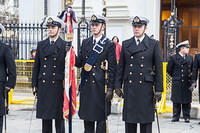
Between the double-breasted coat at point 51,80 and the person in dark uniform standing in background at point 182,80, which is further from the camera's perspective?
the person in dark uniform standing in background at point 182,80

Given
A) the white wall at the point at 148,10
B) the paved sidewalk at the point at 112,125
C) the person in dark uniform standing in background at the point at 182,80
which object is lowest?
the paved sidewalk at the point at 112,125

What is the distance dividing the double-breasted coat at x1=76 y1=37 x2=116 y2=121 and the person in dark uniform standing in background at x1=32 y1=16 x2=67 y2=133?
417 millimetres

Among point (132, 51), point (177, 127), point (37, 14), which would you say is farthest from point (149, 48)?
point (37, 14)

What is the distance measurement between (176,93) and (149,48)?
3.80 metres

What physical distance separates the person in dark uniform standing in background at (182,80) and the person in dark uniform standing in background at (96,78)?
3.62m

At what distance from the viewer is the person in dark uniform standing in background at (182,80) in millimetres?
9492

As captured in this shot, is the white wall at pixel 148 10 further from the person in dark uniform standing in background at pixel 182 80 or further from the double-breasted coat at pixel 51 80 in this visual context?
the double-breasted coat at pixel 51 80

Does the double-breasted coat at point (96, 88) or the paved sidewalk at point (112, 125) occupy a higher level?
the double-breasted coat at point (96, 88)

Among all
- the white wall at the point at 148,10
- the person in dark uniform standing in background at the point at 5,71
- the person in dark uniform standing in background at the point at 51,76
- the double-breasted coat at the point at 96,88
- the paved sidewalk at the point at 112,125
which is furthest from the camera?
the white wall at the point at 148,10

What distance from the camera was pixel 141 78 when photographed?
6023 mm

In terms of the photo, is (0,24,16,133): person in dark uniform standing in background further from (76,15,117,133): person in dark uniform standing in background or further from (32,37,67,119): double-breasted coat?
(76,15,117,133): person in dark uniform standing in background

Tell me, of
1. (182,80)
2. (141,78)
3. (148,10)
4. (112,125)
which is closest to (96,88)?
(141,78)

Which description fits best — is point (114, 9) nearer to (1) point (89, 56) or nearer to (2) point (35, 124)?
(2) point (35, 124)

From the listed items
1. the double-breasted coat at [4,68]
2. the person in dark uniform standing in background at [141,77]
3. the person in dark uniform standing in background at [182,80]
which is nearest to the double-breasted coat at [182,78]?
the person in dark uniform standing in background at [182,80]
